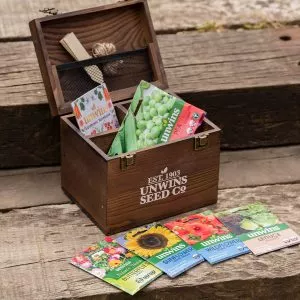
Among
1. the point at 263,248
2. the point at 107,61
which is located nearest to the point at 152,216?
the point at 263,248

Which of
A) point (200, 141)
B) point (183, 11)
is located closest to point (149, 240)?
point (200, 141)

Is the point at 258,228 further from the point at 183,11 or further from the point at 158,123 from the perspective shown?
the point at 183,11

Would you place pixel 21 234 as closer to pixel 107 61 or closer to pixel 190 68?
pixel 107 61

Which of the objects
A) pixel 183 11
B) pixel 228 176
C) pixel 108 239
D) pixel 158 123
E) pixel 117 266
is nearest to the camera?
pixel 117 266

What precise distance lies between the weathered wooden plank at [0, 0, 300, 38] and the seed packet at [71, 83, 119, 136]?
1.56 ft

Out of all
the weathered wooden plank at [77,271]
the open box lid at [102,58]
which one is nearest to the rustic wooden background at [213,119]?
the weathered wooden plank at [77,271]

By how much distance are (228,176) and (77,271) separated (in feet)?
1.94

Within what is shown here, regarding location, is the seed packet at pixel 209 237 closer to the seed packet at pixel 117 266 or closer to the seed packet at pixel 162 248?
the seed packet at pixel 162 248

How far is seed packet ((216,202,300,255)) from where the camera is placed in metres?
2.12

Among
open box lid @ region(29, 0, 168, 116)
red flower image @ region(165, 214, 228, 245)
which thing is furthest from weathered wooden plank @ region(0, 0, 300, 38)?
red flower image @ region(165, 214, 228, 245)

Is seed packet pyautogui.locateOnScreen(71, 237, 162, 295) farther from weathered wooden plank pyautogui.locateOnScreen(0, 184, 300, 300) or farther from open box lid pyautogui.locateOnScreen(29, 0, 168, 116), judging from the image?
open box lid pyautogui.locateOnScreen(29, 0, 168, 116)

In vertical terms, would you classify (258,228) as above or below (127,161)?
below

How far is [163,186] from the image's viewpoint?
2.18 m

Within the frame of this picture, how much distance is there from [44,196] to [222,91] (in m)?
0.56
